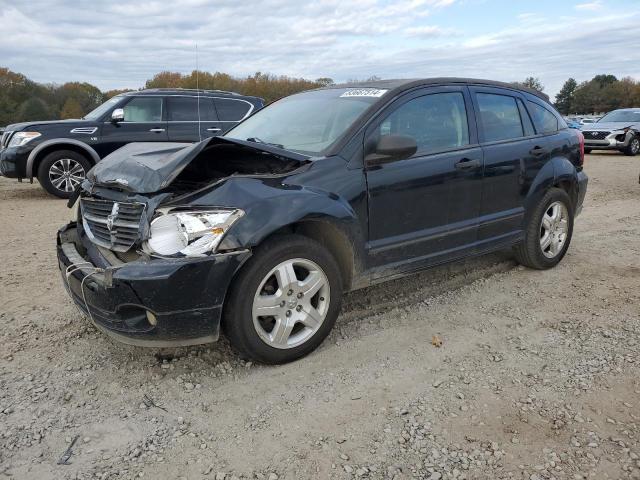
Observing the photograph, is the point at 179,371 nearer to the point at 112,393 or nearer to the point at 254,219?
the point at 112,393

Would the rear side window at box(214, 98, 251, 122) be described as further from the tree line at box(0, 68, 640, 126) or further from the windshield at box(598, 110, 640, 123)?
the windshield at box(598, 110, 640, 123)

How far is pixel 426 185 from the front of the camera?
3.79 meters

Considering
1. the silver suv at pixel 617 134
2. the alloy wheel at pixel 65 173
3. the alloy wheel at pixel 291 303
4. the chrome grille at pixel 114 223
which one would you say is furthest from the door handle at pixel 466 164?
the silver suv at pixel 617 134

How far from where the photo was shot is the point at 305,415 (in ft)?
8.98

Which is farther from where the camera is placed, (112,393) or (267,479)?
(112,393)

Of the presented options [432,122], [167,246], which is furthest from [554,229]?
[167,246]

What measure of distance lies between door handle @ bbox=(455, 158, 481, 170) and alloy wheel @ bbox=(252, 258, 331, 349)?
59.6 inches

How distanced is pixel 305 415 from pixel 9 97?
53.8 metres

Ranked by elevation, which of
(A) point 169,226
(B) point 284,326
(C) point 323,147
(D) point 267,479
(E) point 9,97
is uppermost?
(E) point 9,97

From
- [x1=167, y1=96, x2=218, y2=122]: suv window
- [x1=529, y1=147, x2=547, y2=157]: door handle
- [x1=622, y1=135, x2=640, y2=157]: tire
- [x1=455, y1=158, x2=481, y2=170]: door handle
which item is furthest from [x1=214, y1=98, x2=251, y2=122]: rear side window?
[x1=622, y1=135, x2=640, y2=157]: tire

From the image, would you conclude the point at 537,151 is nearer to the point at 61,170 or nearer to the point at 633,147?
the point at 61,170

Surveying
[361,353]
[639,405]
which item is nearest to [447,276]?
[361,353]

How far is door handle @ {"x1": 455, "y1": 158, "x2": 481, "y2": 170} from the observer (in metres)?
4.02

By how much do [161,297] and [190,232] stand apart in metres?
0.38
